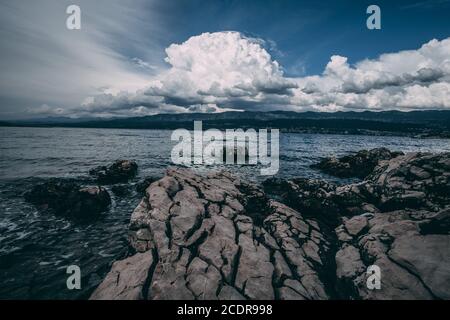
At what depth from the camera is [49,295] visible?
9.85 meters

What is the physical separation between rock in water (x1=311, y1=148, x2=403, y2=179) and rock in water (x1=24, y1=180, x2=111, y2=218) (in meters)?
30.1

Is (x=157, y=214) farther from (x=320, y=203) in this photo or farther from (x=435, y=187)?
(x=435, y=187)

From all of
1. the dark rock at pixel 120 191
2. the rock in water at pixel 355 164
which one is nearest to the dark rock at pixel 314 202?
the rock in water at pixel 355 164

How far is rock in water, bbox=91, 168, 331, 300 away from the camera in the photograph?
874 centimetres

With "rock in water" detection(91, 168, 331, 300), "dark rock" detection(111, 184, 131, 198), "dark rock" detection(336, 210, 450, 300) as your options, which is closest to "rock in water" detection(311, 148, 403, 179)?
"dark rock" detection(336, 210, 450, 300)

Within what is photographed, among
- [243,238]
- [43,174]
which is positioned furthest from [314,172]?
[43,174]

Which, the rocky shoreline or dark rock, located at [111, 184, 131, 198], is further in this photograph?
dark rock, located at [111, 184, 131, 198]

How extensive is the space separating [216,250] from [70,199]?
558 inches

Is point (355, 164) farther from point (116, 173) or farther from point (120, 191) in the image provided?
point (116, 173)

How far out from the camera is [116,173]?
91.8ft

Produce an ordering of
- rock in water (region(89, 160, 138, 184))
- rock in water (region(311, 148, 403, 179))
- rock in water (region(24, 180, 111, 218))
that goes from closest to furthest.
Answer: rock in water (region(24, 180, 111, 218)) < rock in water (region(89, 160, 138, 184)) < rock in water (region(311, 148, 403, 179))

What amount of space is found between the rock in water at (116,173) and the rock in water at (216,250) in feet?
46.7

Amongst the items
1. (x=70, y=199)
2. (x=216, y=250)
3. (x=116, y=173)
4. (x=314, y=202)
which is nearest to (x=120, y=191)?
(x=70, y=199)

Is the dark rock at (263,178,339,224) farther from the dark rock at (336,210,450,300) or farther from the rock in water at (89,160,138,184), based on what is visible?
the rock in water at (89,160,138,184)
